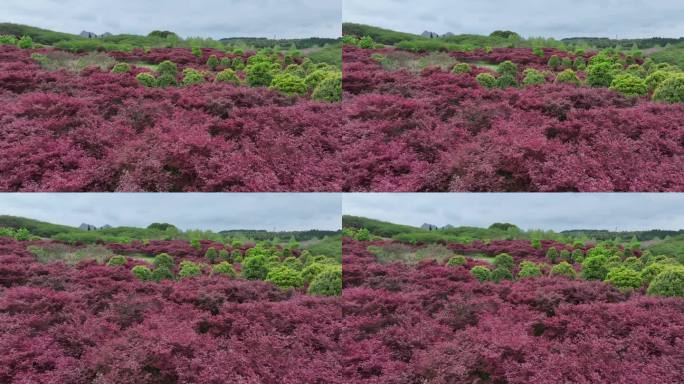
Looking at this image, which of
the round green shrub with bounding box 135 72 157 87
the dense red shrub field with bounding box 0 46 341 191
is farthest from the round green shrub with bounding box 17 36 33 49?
the round green shrub with bounding box 135 72 157 87

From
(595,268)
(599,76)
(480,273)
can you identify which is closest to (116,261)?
(480,273)

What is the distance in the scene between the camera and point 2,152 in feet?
18.8

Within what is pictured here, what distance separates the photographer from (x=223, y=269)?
268 inches

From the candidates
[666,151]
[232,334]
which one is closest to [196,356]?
[232,334]

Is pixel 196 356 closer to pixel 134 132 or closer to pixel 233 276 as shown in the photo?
pixel 233 276

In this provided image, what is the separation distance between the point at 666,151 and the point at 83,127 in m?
6.51

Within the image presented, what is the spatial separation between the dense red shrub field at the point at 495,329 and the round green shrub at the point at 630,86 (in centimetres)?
245

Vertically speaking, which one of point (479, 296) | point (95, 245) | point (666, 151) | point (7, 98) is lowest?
point (479, 296)

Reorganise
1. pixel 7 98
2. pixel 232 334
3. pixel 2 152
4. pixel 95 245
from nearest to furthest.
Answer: pixel 2 152
pixel 232 334
pixel 7 98
pixel 95 245

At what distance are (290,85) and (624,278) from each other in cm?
481

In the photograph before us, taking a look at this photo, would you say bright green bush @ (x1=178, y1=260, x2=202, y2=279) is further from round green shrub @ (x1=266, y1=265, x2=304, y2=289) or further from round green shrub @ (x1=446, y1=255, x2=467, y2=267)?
round green shrub @ (x1=446, y1=255, x2=467, y2=267)

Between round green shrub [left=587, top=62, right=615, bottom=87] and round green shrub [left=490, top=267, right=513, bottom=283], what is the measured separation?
2655mm

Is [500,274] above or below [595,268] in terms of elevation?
below

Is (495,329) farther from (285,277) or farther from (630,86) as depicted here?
(630,86)
